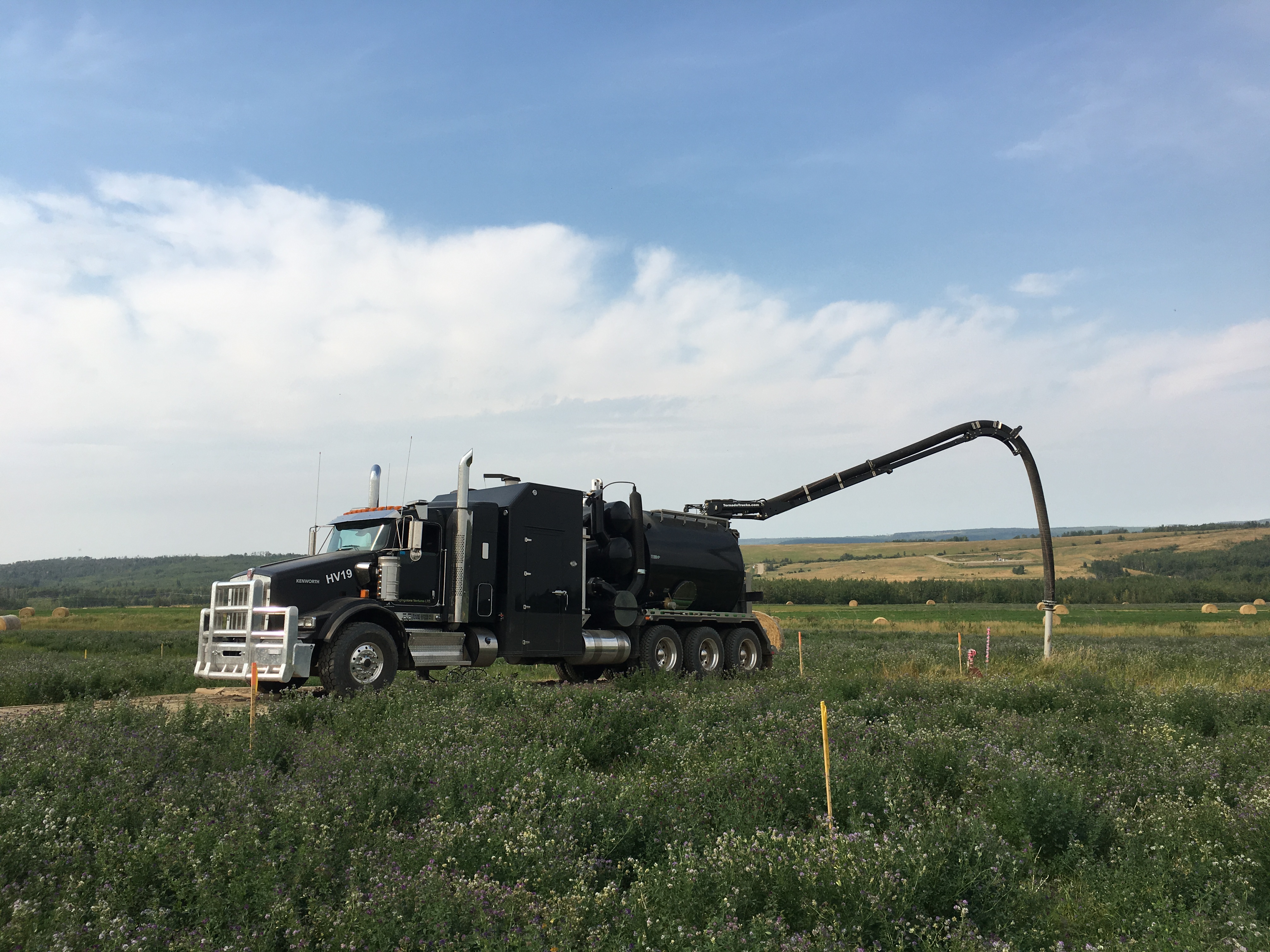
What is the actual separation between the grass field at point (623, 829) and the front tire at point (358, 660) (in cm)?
158

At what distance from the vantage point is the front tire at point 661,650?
1892cm

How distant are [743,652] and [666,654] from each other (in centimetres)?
286

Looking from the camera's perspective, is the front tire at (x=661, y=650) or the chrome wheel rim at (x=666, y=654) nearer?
the front tire at (x=661, y=650)

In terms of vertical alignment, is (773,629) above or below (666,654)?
above

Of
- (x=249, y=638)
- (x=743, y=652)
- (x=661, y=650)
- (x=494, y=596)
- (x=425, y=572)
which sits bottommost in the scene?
(x=743, y=652)

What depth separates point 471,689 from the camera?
12789mm

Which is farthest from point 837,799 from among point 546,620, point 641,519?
point 641,519

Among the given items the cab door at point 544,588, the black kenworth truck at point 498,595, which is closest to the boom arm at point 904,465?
the black kenworth truck at point 498,595

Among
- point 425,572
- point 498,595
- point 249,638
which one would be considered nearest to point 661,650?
point 498,595

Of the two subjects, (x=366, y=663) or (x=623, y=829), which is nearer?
(x=623, y=829)

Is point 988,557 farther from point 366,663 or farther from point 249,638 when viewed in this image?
point 249,638

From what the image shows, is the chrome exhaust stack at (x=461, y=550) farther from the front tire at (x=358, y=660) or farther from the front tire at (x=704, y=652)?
the front tire at (x=704, y=652)

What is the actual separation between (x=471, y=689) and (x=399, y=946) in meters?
8.23

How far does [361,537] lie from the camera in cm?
1587
